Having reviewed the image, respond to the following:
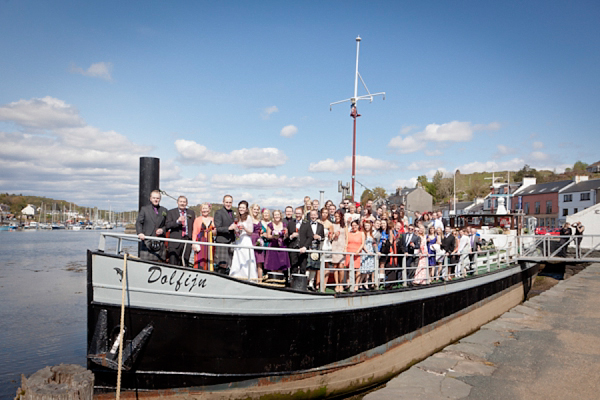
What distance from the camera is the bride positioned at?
22.3 feet

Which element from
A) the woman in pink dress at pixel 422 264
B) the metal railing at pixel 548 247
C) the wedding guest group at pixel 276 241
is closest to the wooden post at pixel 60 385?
the wedding guest group at pixel 276 241

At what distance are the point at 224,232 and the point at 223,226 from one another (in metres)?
0.11

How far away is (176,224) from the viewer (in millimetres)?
6852

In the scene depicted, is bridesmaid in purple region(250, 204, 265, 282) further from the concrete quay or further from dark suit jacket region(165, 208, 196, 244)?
the concrete quay

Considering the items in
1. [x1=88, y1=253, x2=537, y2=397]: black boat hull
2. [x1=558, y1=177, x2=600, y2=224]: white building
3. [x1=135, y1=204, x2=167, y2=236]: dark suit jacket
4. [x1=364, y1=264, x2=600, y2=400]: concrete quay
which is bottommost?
[x1=364, y1=264, x2=600, y2=400]: concrete quay

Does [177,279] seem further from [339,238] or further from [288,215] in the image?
[339,238]

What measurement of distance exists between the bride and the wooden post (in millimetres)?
2717

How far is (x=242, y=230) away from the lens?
711 centimetres

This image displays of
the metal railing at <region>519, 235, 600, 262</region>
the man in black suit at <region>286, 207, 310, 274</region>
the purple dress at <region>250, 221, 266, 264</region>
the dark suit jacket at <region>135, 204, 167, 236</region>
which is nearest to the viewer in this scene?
the dark suit jacket at <region>135, 204, 167, 236</region>

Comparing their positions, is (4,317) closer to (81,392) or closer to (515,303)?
(81,392)

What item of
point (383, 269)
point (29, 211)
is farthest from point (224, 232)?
point (29, 211)

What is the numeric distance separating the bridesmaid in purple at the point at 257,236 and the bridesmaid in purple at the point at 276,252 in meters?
0.13

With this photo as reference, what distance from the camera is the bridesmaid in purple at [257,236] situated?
7398 millimetres

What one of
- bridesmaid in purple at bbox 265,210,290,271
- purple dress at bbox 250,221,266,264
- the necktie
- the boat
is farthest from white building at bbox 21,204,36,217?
the boat
